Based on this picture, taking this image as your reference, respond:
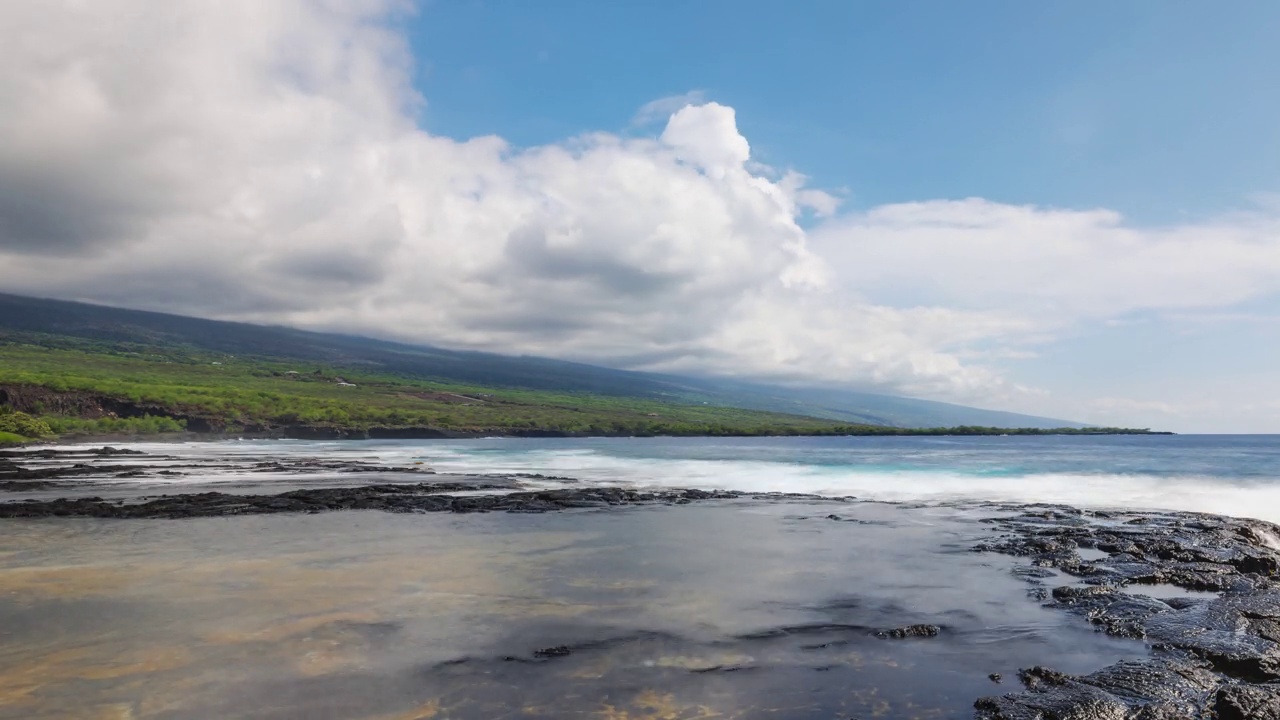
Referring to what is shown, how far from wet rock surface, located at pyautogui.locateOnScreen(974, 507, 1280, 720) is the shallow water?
1.97 feet

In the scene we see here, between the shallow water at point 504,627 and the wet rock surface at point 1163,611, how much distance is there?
599 mm

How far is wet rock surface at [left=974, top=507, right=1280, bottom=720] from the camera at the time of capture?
7613mm

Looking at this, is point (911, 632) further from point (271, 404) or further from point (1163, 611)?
point (271, 404)

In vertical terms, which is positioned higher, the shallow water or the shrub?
the shallow water

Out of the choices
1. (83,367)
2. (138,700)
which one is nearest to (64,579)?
(138,700)

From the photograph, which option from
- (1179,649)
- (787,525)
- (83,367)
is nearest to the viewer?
(1179,649)

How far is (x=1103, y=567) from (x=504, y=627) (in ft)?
43.7

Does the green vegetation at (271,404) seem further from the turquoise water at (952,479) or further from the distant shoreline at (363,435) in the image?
the turquoise water at (952,479)

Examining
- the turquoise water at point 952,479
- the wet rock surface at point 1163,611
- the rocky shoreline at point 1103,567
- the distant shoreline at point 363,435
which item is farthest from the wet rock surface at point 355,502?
the distant shoreline at point 363,435

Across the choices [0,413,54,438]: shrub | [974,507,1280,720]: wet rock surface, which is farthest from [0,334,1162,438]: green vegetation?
[974,507,1280,720]: wet rock surface

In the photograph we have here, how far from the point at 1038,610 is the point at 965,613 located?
1.36m

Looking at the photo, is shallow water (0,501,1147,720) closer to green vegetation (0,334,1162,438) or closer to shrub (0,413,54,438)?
shrub (0,413,54,438)

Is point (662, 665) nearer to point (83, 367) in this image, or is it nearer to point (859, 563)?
point (859, 563)

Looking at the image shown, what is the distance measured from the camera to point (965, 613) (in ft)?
38.0
